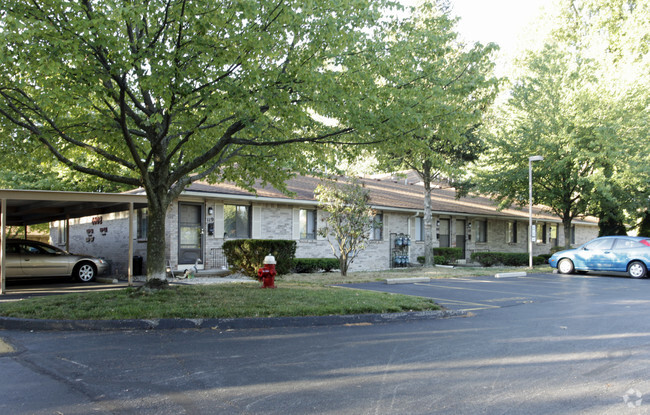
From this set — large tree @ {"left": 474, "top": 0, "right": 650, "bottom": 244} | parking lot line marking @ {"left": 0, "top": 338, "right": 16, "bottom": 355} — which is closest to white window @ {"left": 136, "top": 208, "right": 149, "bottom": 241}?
parking lot line marking @ {"left": 0, "top": 338, "right": 16, "bottom": 355}

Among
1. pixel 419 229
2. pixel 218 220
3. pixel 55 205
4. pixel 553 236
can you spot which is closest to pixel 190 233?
pixel 218 220

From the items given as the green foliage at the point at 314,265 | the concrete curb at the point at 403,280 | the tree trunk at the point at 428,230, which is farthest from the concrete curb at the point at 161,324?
the tree trunk at the point at 428,230

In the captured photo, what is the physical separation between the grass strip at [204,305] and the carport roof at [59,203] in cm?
416

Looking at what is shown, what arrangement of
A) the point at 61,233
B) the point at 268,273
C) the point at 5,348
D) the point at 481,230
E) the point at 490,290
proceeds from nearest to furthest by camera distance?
the point at 5,348, the point at 268,273, the point at 490,290, the point at 61,233, the point at 481,230

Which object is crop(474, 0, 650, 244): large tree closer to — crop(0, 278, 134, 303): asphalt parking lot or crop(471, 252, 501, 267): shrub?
crop(471, 252, 501, 267): shrub

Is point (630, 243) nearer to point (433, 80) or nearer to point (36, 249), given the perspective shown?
point (433, 80)

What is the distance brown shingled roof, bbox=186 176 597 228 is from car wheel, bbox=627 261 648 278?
9.89 m

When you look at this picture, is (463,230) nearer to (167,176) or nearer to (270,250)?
(270,250)

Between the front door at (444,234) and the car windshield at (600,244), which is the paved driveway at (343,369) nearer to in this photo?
the car windshield at (600,244)

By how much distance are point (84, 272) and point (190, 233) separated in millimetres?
3859

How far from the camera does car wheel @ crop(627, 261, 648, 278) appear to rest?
19.4 meters

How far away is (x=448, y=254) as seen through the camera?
27531mm

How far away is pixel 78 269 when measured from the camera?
54.5ft

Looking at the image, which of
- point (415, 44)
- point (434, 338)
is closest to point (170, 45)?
point (415, 44)
